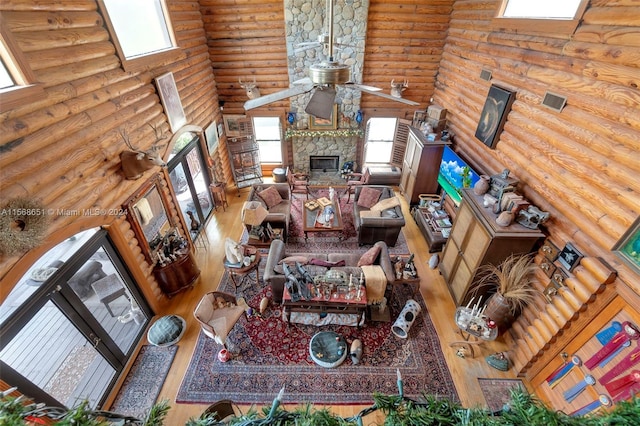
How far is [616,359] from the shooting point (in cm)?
302

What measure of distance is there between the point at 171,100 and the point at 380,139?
6.24 metres

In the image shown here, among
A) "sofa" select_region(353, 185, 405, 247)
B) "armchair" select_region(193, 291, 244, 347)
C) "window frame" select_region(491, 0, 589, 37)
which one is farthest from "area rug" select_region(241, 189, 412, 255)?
"window frame" select_region(491, 0, 589, 37)

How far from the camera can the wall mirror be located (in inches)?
174

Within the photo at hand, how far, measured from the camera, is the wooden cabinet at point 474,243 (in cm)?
405

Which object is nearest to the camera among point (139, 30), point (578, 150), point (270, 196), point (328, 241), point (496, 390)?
point (578, 150)

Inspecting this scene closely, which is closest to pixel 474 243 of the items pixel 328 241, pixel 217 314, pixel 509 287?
pixel 509 287

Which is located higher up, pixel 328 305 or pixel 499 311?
pixel 499 311

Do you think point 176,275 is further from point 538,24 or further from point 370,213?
point 538,24

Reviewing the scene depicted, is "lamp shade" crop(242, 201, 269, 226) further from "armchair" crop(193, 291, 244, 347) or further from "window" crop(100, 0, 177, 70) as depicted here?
"window" crop(100, 0, 177, 70)

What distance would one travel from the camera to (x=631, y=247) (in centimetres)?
289

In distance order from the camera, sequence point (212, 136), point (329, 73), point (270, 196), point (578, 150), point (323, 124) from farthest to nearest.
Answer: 1. point (323, 124)
2. point (212, 136)
3. point (270, 196)
4. point (578, 150)
5. point (329, 73)

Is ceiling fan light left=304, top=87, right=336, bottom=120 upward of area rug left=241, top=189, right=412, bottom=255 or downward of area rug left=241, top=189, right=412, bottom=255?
upward

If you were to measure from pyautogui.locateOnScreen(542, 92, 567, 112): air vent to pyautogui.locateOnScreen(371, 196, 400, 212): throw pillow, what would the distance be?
3130 millimetres

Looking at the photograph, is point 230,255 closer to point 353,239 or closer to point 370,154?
point 353,239
